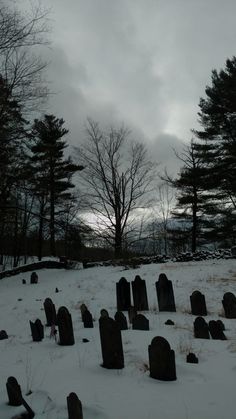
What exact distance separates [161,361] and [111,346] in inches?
26.8

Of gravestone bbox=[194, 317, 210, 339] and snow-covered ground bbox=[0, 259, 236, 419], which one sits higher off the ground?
gravestone bbox=[194, 317, 210, 339]

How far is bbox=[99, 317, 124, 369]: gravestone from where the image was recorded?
453 cm

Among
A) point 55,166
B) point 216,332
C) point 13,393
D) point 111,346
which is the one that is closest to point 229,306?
point 216,332

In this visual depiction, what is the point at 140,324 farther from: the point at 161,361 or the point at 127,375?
the point at 161,361

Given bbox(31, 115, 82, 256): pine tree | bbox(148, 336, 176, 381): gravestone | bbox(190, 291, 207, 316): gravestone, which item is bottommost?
bbox(148, 336, 176, 381): gravestone

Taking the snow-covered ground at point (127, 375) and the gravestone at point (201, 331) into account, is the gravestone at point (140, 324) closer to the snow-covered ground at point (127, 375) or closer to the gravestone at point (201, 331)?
the snow-covered ground at point (127, 375)

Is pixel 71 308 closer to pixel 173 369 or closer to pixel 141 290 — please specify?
pixel 141 290

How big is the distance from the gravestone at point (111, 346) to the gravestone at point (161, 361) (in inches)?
18.7

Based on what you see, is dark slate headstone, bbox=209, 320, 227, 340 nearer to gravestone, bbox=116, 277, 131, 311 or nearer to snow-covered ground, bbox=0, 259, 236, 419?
snow-covered ground, bbox=0, 259, 236, 419

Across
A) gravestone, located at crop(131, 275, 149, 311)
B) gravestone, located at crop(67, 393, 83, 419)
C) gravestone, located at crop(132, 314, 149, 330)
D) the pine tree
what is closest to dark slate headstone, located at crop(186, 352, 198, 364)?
gravestone, located at crop(132, 314, 149, 330)

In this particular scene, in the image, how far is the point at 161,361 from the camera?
13.6 ft

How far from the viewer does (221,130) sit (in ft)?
99.0

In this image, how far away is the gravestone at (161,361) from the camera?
4105 millimetres

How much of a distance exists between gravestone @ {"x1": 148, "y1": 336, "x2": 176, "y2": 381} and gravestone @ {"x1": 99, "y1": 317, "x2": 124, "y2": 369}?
474 millimetres
